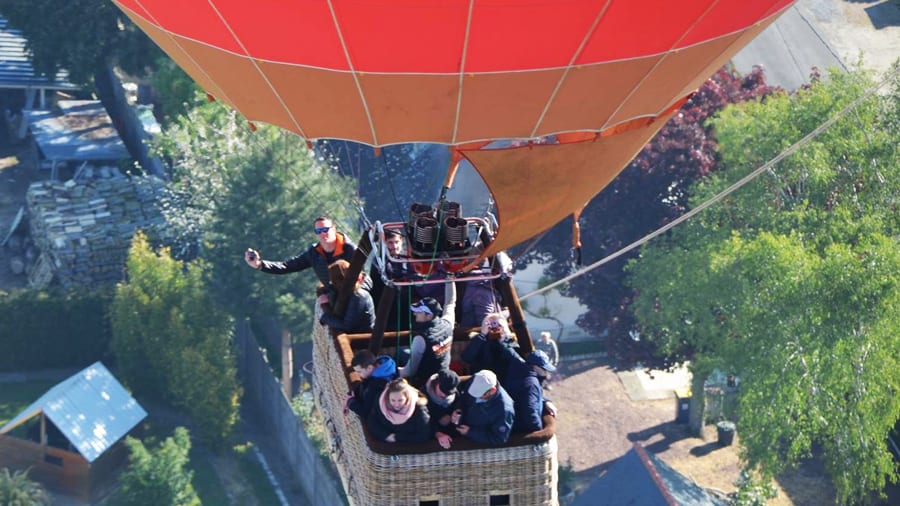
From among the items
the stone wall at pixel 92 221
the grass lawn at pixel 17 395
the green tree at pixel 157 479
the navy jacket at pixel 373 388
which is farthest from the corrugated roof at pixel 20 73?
the navy jacket at pixel 373 388

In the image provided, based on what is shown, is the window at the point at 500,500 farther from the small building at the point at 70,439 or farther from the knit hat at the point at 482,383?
the small building at the point at 70,439

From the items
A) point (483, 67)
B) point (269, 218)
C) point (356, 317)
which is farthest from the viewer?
point (269, 218)

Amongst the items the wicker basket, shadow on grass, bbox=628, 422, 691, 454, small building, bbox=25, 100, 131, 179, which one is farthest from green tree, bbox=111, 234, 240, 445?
the wicker basket

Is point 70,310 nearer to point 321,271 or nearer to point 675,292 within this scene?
point 675,292

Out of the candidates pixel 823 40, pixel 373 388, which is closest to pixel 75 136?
pixel 823 40

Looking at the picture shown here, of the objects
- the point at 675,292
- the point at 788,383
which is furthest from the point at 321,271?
the point at 675,292

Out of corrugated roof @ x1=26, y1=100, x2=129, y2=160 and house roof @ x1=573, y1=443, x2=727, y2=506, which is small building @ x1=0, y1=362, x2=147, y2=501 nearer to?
house roof @ x1=573, y1=443, x2=727, y2=506

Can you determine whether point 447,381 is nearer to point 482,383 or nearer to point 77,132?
point 482,383
